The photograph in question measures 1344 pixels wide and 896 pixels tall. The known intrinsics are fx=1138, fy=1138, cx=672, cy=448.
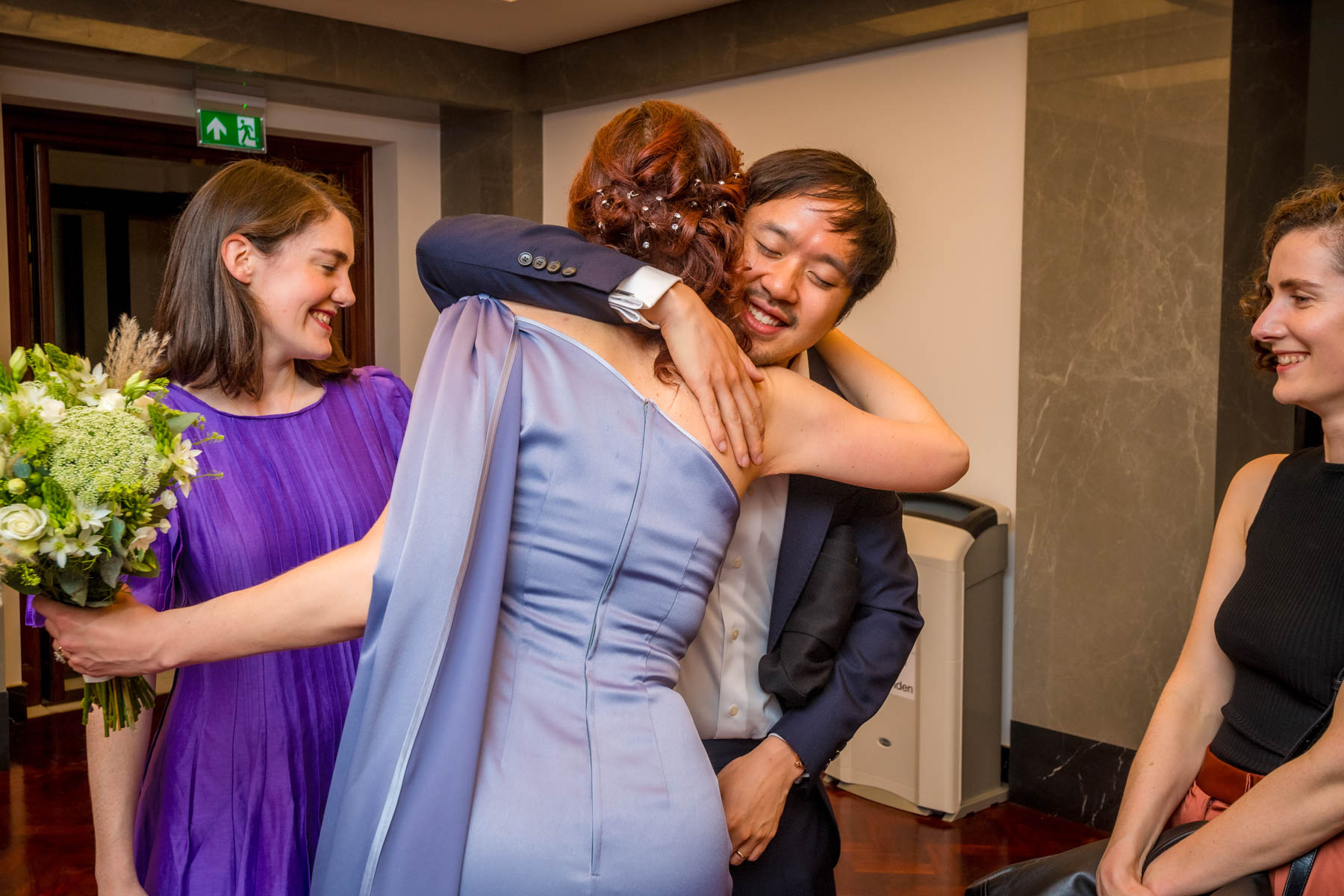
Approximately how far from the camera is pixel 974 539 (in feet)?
13.7

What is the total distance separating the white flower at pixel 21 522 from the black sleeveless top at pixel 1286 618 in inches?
73.1

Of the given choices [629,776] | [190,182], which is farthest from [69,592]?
[190,182]

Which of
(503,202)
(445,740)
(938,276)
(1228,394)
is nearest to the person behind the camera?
(445,740)

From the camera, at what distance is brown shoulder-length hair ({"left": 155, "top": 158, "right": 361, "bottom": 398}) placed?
6.33 feet

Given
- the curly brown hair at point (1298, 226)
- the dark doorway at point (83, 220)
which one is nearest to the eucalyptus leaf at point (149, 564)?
the curly brown hair at point (1298, 226)

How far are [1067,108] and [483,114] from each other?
140 inches

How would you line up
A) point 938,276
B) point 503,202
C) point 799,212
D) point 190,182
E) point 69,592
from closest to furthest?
point 69,592
point 799,212
point 938,276
point 190,182
point 503,202

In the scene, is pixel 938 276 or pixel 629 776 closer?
pixel 629 776

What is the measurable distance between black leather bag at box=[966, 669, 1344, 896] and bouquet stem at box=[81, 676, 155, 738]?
53.6 inches

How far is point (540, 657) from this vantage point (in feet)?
4.07

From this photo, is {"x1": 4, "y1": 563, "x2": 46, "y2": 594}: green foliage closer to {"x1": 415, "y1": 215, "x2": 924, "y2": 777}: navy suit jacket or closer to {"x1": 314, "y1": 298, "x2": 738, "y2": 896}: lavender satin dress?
{"x1": 314, "y1": 298, "x2": 738, "y2": 896}: lavender satin dress

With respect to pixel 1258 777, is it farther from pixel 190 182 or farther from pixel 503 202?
pixel 190 182

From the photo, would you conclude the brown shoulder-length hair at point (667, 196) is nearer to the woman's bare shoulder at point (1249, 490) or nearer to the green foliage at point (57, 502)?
the green foliage at point (57, 502)

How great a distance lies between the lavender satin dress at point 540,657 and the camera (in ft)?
3.81
